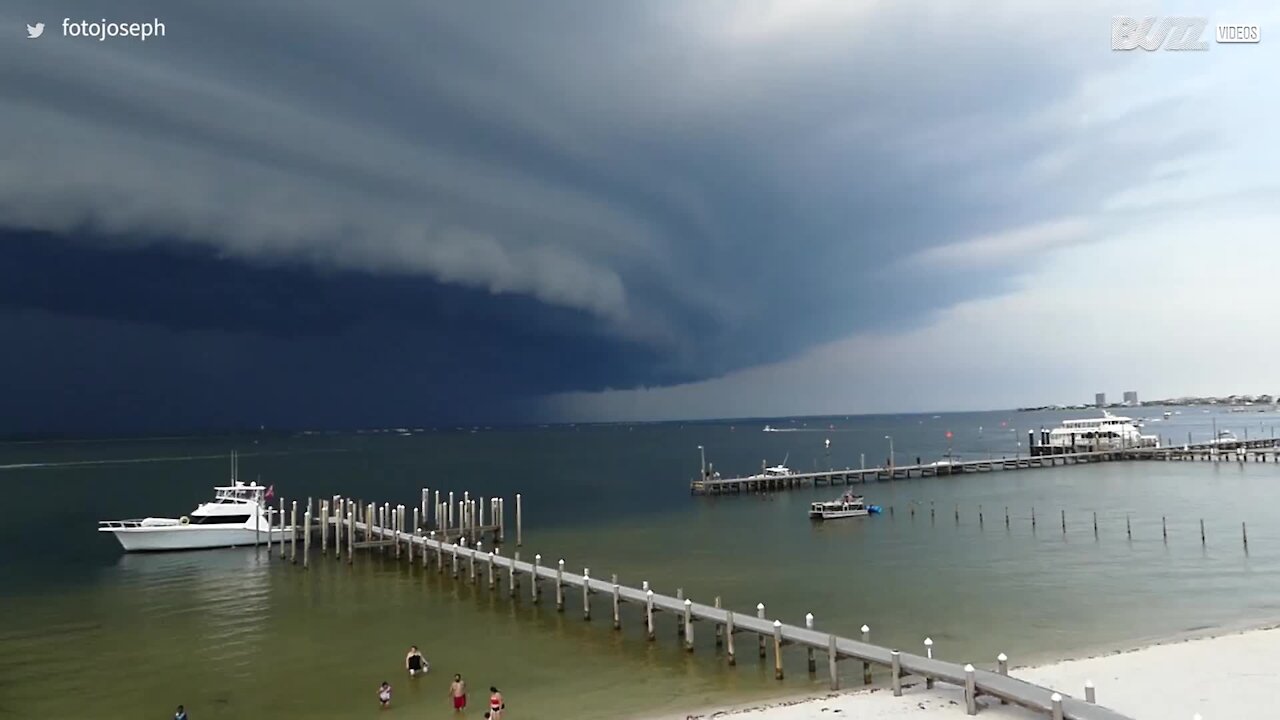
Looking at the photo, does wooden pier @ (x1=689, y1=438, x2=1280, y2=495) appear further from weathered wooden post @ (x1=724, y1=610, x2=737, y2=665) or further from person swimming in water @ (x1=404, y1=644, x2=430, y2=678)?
person swimming in water @ (x1=404, y1=644, x2=430, y2=678)

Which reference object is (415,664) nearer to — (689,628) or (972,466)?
(689,628)

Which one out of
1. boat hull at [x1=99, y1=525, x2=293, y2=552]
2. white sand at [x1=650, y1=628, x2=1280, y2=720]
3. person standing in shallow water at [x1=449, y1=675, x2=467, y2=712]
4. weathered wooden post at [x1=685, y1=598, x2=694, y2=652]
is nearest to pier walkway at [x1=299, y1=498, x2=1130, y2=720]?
weathered wooden post at [x1=685, y1=598, x2=694, y2=652]

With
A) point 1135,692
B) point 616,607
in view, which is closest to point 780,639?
point 616,607

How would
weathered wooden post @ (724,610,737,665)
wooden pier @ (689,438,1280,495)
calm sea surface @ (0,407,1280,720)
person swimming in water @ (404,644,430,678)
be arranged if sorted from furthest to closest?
wooden pier @ (689,438,1280,495), weathered wooden post @ (724,610,737,665), person swimming in water @ (404,644,430,678), calm sea surface @ (0,407,1280,720)

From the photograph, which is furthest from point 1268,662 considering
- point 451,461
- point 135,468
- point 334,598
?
point 135,468

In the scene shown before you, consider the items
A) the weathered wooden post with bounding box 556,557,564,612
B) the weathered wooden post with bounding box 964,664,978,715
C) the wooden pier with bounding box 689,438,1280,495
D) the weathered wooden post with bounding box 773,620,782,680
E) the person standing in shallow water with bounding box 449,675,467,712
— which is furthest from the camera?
the wooden pier with bounding box 689,438,1280,495

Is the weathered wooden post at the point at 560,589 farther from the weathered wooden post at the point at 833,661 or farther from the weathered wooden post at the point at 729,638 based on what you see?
the weathered wooden post at the point at 833,661
